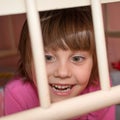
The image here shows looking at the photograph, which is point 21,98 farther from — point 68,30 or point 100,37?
point 100,37

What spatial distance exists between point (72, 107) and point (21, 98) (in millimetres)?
458

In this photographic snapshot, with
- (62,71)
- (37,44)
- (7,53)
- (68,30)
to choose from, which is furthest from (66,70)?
(7,53)

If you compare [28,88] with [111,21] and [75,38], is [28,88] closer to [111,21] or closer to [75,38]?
[75,38]

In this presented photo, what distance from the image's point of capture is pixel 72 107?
433 mm

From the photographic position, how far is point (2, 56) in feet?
5.04

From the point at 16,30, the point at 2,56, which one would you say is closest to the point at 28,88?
the point at 2,56

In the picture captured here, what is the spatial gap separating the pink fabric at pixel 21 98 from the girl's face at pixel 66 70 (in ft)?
0.52

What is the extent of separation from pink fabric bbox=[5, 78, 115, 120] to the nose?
0.87 feet

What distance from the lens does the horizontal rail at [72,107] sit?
1.37ft

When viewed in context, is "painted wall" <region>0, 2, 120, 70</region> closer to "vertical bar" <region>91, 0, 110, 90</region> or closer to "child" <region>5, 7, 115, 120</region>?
"child" <region>5, 7, 115, 120</region>

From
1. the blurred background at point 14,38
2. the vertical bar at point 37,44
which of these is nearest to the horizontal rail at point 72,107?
the vertical bar at point 37,44

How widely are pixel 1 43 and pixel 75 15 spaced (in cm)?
103

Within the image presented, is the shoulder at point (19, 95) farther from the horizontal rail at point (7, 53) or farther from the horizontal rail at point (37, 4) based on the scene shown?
the horizontal rail at point (7, 53)

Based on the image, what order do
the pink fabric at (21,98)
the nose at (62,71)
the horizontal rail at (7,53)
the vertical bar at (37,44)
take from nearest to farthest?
the vertical bar at (37,44)
the nose at (62,71)
the pink fabric at (21,98)
the horizontal rail at (7,53)
